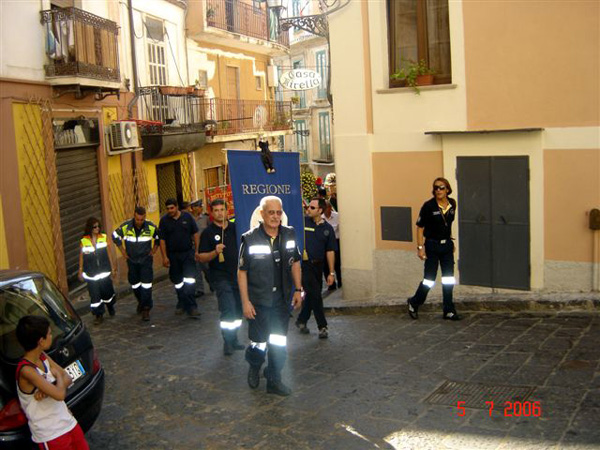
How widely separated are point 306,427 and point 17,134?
8946 millimetres

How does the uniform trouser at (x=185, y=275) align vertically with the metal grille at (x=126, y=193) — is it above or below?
below

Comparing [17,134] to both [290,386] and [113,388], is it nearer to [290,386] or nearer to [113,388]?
[113,388]

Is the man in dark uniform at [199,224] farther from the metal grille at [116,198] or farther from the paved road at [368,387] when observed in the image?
the metal grille at [116,198]

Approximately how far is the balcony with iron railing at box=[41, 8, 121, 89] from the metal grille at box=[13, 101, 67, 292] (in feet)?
2.43

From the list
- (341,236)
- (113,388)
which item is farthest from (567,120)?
(113,388)

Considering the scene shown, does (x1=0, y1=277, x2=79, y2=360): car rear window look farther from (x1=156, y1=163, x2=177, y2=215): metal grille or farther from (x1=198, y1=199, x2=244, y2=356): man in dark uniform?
(x1=156, y1=163, x2=177, y2=215): metal grille

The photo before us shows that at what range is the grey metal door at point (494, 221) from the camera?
10.1 metres

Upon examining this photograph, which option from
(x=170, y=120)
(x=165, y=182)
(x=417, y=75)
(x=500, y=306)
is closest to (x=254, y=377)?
(x=500, y=306)

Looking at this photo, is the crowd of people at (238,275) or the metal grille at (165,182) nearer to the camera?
the crowd of people at (238,275)

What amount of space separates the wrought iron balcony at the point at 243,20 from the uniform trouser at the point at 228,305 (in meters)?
14.7

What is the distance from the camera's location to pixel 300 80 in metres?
17.9

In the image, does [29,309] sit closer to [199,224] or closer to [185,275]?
[185,275]

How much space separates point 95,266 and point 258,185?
3.53 metres
